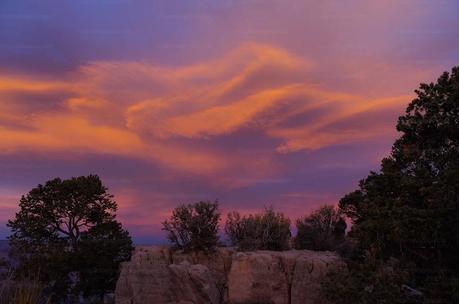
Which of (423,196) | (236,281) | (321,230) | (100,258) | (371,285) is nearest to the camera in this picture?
(371,285)

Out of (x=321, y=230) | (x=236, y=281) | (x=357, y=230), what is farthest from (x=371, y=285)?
(x=321, y=230)

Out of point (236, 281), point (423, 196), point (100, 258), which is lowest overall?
point (236, 281)

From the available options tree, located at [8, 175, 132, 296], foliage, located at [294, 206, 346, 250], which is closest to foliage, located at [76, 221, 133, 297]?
tree, located at [8, 175, 132, 296]

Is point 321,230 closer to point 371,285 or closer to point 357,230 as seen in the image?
point 357,230

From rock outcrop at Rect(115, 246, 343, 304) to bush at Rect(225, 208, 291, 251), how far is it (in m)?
3.09

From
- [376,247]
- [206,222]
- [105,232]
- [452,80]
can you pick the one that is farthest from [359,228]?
[105,232]

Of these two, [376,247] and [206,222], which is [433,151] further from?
[206,222]

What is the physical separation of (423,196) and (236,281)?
9537mm

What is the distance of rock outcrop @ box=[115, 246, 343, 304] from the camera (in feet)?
78.8

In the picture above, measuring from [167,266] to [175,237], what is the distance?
338 centimetres

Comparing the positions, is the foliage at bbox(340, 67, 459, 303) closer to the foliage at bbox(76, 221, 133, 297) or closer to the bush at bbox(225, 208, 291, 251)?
the bush at bbox(225, 208, 291, 251)

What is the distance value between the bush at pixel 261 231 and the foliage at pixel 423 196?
662 centimetres

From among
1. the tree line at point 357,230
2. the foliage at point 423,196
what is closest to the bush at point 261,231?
the tree line at point 357,230

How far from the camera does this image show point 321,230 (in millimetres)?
33000
